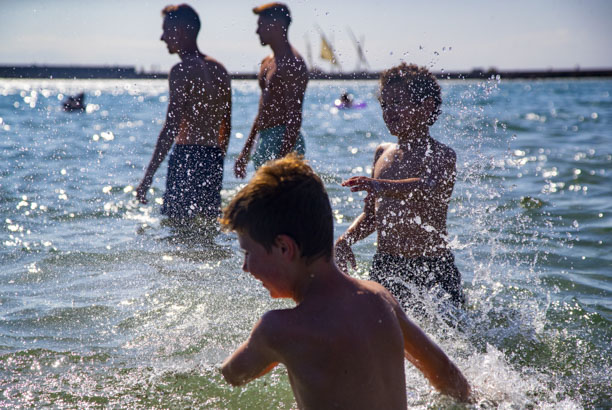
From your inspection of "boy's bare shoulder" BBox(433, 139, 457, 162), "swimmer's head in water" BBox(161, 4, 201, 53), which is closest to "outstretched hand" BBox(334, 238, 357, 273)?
"boy's bare shoulder" BBox(433, 139, 457, 162)

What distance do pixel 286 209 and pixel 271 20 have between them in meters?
4.05

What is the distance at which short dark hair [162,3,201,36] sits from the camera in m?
5.80

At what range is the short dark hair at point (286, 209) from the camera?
1.83 meters

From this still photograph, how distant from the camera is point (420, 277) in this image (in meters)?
3.78

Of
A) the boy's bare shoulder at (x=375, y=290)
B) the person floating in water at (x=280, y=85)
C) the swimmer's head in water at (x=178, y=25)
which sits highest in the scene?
the swimmer's head in water at (x=178, y=25)

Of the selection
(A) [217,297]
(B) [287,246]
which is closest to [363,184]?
(B) [287,246]

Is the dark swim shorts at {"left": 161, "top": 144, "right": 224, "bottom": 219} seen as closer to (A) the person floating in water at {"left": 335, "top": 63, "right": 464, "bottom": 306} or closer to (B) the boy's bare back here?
(A) the person floating in water at {"left": 335, "top": 63, "right": 464, "bottom": 306}

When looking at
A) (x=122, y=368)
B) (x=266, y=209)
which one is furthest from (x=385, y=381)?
(x=122, y=368)

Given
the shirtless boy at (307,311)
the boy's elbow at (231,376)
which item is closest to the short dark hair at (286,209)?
the shirtless boy at (307,311)

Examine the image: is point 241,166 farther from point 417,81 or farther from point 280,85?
point 417,81

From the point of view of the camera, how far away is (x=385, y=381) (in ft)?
6.46

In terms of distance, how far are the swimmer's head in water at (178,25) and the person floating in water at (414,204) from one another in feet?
8.76

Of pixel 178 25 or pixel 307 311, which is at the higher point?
pixel 178 25

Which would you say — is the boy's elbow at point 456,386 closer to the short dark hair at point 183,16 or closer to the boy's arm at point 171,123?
the boy's arm at point 171,123
